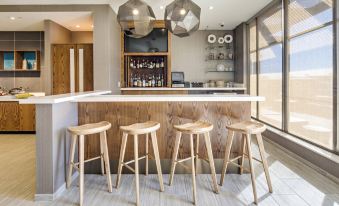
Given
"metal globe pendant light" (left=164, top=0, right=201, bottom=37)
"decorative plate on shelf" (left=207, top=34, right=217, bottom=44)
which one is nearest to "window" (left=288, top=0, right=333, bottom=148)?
"metal globe pendant light" (left=164, top=0, right=201, bottom=37)

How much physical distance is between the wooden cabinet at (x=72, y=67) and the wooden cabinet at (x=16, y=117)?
3.06 feet

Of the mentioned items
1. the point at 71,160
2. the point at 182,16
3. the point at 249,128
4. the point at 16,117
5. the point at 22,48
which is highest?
the point at 22,48

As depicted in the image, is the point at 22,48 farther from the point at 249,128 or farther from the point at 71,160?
the point at 249,128

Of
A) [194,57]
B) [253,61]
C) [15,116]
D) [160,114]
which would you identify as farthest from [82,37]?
[160,114]

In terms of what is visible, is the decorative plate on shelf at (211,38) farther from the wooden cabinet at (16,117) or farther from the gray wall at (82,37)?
the wooden cabinet at (16,117)

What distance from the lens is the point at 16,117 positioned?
5758 mm

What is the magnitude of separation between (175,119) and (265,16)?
11.9ft

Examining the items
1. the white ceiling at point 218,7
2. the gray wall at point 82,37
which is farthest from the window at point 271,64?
the gray wall at point 82,37

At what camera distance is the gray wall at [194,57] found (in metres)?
7.41

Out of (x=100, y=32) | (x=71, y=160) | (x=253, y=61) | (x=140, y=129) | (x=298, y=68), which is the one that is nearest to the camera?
(x=140, y=129)

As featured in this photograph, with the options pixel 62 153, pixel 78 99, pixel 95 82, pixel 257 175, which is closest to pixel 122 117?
→ pixel 78 99

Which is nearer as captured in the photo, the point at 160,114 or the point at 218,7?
the point at 160,114

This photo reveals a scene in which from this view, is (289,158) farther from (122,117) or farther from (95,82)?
(95,82)

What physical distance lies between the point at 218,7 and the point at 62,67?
11.3 feet
